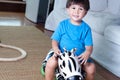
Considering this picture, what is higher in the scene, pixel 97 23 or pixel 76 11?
Result: pixel 76 11

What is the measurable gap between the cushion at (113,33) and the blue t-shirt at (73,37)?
433 millimetres

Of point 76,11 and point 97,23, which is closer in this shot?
point 76,11

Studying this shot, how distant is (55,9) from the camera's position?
289 cm

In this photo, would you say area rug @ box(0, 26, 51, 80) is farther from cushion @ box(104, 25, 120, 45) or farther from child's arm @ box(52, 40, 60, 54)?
cushion @ box(104, 25, 120, 45)

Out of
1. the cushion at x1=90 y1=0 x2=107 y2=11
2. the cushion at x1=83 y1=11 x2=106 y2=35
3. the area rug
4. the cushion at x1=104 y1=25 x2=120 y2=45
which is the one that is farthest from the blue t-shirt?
the cushion at x1=90 y1=0 x2=107 y2=11

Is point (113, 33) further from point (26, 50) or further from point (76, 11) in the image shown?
point (26, 50)

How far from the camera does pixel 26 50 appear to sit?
204 cm

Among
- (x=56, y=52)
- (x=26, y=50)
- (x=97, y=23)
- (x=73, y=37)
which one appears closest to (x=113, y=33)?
(x=97, y=23)

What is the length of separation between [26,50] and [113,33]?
0.77 metres

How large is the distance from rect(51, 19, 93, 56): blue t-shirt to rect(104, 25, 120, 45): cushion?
433 mm

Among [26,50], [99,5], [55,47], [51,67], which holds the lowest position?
[26,50]

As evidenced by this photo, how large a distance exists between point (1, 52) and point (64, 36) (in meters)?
0.76

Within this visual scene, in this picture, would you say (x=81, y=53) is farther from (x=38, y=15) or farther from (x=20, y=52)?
(x=38, y=15)

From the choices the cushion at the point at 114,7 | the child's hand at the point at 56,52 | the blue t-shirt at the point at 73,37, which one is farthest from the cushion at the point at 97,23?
the child's hand at the point at 56,52
